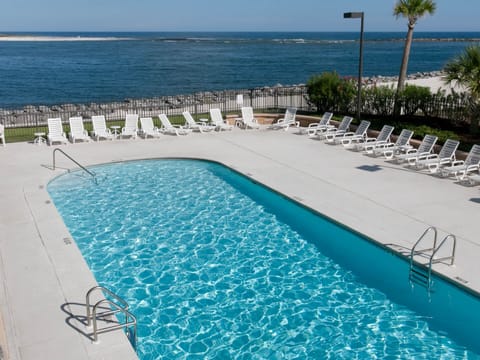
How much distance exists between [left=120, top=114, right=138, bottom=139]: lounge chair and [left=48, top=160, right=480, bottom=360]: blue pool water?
6.45 metres

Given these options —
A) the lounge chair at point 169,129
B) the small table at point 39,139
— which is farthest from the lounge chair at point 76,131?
the lounge chair at point 169,129

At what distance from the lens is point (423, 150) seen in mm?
16344

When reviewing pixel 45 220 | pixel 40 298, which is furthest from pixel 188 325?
pixel 45 220

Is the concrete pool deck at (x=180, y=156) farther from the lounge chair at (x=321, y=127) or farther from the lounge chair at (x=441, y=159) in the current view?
the lounge chair at (x=321, y=127)

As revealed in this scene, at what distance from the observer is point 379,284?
9430mm

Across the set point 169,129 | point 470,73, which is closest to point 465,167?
point 470,73

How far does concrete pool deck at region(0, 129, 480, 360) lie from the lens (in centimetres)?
749

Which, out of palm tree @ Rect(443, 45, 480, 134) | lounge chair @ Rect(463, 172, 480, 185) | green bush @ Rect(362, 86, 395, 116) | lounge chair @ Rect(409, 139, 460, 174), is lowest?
lounge chair @ Rect(463, 172, 480, 185)

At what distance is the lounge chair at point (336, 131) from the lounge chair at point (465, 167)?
17.1ft

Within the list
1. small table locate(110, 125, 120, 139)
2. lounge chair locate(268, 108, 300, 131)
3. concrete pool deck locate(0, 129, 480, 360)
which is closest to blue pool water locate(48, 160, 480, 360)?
concrete pool deck locate(0, 129, 480, 360)

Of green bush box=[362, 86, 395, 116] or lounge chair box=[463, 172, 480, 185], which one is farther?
green bush box=[362, 86, 395, 116]

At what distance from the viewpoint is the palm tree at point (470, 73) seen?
17.4 meters

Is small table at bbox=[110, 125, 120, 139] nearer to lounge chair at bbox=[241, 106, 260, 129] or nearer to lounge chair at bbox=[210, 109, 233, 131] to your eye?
lounge chair at bbox=[210, 109, 233, 131]

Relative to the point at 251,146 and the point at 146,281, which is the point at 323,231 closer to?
the point at 146,281
